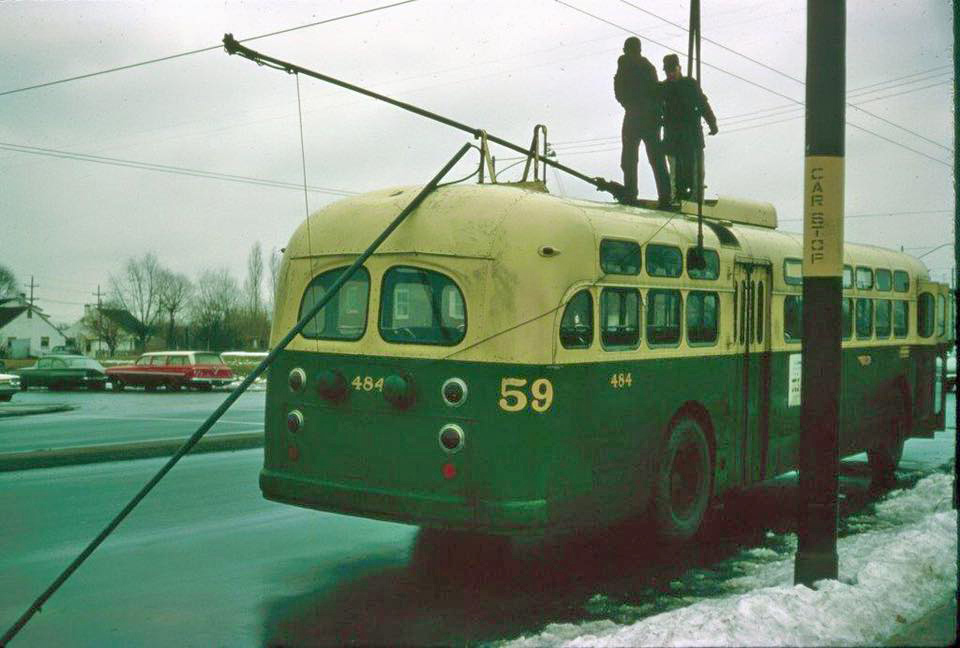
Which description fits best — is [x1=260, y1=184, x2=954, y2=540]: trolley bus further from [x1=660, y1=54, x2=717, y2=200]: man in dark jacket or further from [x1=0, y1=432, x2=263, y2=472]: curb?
[x1=0, y1=432, x2=263, y2=472]: curb

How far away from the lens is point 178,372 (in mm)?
37281

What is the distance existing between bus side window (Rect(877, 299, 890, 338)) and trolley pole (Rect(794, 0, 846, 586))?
21.4 ft

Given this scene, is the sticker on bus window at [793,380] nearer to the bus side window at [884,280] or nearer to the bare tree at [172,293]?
the bus side window at [884,280]

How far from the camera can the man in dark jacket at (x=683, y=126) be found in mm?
10461

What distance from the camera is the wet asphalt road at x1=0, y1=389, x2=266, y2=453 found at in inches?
728

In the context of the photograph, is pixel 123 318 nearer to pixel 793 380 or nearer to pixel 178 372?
pixel 178 372

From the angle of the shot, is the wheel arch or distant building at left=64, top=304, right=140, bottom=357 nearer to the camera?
the wheel arch

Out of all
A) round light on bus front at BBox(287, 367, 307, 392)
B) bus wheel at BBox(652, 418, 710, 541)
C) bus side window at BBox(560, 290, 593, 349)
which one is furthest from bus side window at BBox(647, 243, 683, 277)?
round light on bus front at BBox(287, 367, 307, 392)

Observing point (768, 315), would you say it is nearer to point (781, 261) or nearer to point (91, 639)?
point (781, 261)

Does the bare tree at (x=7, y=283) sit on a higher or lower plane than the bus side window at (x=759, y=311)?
higher

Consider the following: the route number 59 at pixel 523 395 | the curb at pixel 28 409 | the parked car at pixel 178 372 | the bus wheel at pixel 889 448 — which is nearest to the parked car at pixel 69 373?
the parked car at pixel 178 372

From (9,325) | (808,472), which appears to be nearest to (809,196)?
(808,472)

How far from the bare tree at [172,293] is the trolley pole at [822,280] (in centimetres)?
10499

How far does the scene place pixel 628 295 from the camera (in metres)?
8.09
